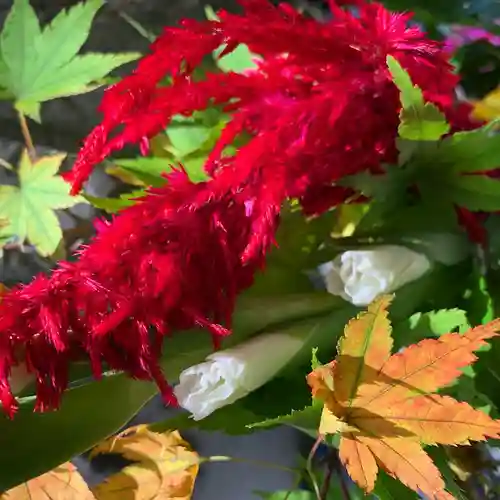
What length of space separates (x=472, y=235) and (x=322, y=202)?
0.08 meters

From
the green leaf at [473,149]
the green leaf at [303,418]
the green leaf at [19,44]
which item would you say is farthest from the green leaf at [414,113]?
the green leaf at [19,44]

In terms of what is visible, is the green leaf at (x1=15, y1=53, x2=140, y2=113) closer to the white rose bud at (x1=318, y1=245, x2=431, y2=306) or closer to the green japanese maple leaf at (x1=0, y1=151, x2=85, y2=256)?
the green japanese maple leaf at (x1=0, y1=151, x2=85, y2=256)

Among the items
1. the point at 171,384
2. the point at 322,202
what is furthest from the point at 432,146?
the point at 171,384

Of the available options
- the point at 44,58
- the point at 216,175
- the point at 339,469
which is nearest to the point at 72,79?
the point at 44,58

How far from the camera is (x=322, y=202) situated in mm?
339

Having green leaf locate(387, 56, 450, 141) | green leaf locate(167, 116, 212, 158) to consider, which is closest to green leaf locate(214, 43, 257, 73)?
green leaf locate(167, 116, 212, 158)

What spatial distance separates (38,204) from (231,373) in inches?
7.5

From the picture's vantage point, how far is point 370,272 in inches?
12.5

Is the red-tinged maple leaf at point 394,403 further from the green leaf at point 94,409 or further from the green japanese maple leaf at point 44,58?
the green japanese maple leaf at point 44,58

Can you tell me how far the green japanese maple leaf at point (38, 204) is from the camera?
1.38 ft

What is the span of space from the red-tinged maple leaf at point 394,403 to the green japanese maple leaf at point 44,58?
235mm

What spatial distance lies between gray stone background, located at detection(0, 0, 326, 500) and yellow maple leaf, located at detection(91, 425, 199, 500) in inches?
2.5

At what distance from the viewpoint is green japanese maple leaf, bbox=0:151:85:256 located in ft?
1.38

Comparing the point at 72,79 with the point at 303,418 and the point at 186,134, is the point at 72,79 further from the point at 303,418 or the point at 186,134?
the point at 303,418
